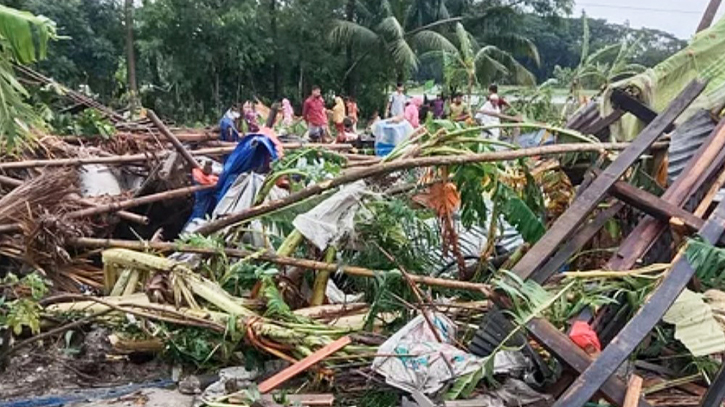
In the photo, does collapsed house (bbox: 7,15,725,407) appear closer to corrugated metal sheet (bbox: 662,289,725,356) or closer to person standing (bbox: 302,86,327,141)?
corrugated metal sheet (bbox: 662,289,725,356)

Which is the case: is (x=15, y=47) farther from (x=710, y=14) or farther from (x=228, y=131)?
(x=228, y=131)

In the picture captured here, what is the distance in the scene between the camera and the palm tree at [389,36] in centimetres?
2123

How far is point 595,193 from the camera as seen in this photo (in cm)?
384

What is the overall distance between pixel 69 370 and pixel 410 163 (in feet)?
7.76

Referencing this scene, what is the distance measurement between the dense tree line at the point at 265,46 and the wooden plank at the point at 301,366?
53.7ft

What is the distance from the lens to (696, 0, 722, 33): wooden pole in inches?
235

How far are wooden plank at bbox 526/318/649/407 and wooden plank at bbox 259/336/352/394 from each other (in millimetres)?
1026

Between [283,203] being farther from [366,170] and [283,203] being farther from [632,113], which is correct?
[632,113]

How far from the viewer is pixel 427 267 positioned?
173 inches

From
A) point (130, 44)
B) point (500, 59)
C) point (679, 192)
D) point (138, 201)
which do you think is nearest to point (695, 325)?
point (679, 192)

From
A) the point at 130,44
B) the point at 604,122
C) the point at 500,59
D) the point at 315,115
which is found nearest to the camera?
the point at 604,122

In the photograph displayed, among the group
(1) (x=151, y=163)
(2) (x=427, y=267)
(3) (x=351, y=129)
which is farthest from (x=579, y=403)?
(3) (x=351, y=129)

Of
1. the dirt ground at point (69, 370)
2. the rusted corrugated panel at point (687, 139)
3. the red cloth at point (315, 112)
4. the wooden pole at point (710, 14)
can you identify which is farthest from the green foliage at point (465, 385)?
the red cloth at point (315, 112)

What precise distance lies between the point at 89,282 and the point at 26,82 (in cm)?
503
